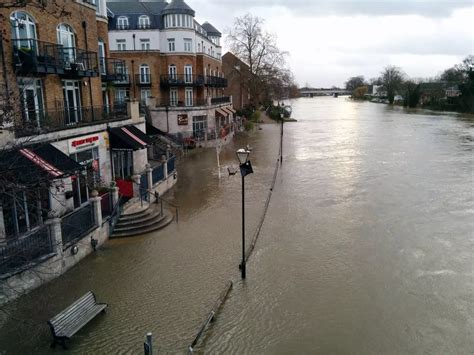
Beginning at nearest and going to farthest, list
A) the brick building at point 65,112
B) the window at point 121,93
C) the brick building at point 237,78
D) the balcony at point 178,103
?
the brick building at point 65,112 → the balcony at point 178,103 → the window at point 121,93 → the brick building at point 237,78

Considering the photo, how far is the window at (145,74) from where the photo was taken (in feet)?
126

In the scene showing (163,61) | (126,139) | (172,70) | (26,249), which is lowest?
(26,249)

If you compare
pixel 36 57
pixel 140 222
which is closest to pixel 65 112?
pixel 36 57

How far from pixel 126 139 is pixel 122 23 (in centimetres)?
2435

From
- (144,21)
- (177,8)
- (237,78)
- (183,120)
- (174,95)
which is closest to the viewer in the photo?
(183,120)

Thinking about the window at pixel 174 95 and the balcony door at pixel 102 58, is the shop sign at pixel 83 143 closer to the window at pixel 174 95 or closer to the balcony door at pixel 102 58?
the balcony door at pixel 102 58

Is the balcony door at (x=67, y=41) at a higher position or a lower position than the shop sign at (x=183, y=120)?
higher

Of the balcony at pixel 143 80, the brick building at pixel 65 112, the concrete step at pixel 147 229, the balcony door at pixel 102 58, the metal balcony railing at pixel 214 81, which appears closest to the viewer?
the brick building at pixel 65 112

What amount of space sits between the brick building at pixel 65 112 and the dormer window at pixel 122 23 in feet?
58.7

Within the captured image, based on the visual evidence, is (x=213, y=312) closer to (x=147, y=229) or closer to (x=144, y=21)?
(x=147, y=229)

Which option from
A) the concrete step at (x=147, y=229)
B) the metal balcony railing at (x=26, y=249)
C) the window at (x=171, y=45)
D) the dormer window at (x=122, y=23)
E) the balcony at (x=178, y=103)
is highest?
the dormer window at (x=122, y=23)

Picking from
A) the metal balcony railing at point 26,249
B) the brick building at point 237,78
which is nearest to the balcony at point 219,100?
the brick building at point 237,78

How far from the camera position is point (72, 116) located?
56.4 feet

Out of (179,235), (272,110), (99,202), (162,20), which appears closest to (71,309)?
(99,202)
